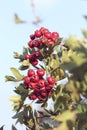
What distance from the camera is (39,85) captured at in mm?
3705

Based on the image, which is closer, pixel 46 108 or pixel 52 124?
pixel 52 124

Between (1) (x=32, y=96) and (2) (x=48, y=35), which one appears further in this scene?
(2) (x=48, y=35)

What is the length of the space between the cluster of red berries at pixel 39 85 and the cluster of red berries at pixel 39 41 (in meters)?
0.17

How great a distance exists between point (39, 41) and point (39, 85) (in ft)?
1.59

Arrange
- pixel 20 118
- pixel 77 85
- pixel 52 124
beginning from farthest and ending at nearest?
pixel 20 118 → pixel 52 124 → pixel 77 85

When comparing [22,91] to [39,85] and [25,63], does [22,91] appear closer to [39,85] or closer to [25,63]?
[39,85]

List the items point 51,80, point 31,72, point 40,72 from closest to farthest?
point 51,80 < point 40,72 < point 31,72

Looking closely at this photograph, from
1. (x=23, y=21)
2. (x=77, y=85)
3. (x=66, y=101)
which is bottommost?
(x=77, y=85)

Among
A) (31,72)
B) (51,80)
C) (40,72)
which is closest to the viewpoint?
(51,80)

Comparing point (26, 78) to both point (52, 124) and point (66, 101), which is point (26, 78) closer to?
point (52, 124)

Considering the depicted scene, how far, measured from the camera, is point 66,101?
117 inches

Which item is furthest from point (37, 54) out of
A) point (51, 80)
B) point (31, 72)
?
point (51, 80)

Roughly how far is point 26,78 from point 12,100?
10.2 inches

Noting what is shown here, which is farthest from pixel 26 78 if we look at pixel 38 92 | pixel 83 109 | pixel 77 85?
pixel 77 85
